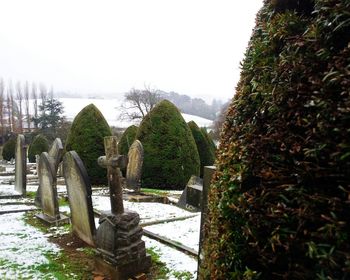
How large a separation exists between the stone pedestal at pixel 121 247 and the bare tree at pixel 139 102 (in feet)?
134

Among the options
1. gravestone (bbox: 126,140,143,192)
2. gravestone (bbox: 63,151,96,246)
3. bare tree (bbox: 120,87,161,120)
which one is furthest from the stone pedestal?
bare tree (bbox: 120,87,161,120)

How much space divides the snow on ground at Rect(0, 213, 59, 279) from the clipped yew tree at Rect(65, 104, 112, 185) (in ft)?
26.0

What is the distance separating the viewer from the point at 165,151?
15.5 meters

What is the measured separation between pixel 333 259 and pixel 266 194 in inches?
16.7

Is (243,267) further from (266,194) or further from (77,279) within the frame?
(77,279)

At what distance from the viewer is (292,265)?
5.21ft

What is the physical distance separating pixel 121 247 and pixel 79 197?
6.00 feet

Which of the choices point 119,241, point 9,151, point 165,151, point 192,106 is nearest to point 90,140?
point 165,151

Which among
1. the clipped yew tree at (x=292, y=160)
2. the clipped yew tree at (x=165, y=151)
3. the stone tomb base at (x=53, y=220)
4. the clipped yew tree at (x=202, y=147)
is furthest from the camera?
the clipped yew tree at (x=202, y=147)

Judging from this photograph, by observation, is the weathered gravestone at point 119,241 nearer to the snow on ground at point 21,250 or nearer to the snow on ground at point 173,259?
the snow on ground at point 173,259

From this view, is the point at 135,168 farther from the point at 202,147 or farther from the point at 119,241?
the point at 202,147

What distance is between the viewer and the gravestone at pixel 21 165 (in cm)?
1087

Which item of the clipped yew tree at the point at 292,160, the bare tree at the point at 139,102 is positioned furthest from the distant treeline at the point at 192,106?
the clipped yew tree at the point at 292,160

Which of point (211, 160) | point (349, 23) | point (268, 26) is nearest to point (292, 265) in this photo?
point (349, 23)
